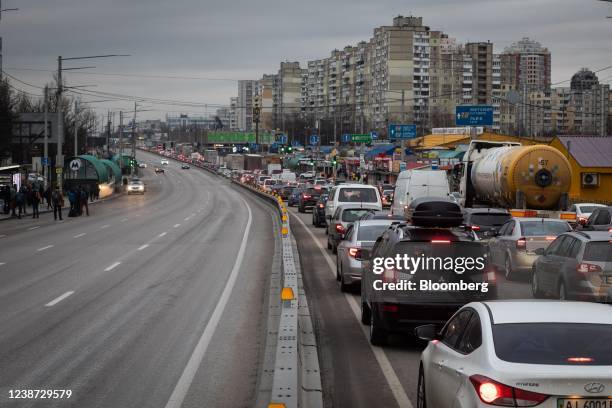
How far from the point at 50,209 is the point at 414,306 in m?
59.3

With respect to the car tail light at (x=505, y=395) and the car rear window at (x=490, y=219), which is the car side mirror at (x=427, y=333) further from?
the car rear window at (x=490, y=219)

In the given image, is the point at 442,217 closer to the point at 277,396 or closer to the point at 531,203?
the point at 277,396

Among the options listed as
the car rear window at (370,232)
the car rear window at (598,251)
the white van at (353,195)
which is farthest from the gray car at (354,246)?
the white van at (353,195)

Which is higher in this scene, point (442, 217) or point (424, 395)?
point (442, 217)

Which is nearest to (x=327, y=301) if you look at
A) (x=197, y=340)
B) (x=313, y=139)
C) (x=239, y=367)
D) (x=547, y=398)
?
(x=197, y=340)

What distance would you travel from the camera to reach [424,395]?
889 cm

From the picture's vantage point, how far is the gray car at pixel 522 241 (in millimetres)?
23906

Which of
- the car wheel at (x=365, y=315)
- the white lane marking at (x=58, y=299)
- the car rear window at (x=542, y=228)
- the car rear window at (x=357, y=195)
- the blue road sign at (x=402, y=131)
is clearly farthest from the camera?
the blue road sign at (x=402, y=131)

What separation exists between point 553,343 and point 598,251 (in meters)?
10.6

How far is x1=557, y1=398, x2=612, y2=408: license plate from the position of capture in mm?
6414

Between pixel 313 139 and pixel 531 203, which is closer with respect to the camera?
pixel 531 203

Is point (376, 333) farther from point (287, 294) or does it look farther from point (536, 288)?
point (536, 288)

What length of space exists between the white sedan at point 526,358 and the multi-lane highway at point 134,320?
10.9 ft

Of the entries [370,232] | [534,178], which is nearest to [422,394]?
[370,232]
